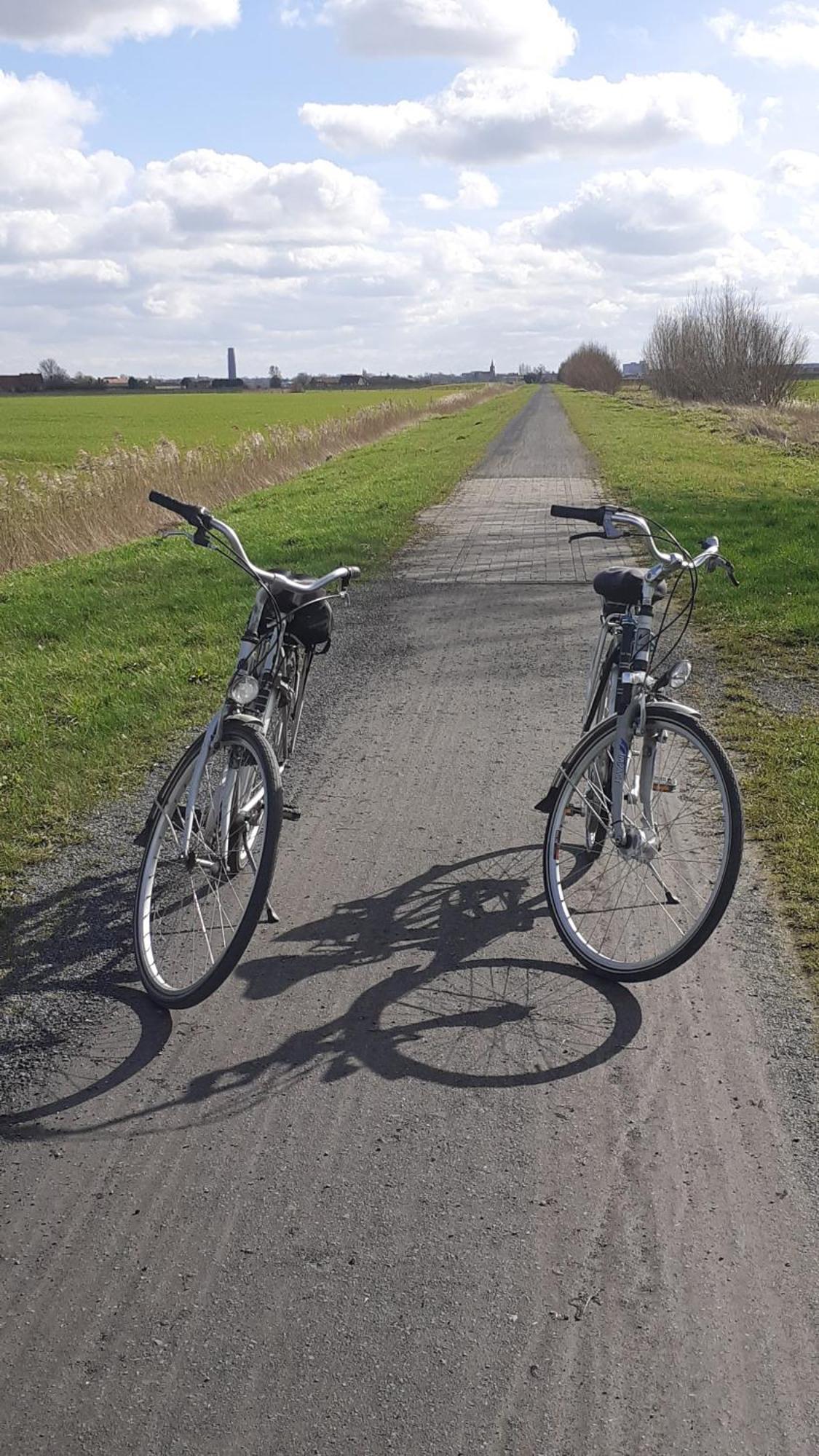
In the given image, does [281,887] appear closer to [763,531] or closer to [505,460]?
[763,531]

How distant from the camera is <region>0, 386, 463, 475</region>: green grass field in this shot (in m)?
39.6

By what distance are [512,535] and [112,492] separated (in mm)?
6194

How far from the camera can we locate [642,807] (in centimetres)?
425

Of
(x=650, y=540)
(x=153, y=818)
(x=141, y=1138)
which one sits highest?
(x=650, y=540)

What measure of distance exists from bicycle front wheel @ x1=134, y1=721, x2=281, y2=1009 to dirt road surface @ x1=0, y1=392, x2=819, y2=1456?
137mm

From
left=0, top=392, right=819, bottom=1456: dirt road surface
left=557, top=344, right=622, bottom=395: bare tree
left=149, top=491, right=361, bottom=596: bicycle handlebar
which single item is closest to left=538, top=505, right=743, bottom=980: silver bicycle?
left=0, top=392, right=819, bottom=1456: dirt road surface

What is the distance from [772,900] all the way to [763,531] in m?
10.7

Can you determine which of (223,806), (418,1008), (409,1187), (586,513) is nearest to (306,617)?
(223,806)

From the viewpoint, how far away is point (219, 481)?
22172 millimetres

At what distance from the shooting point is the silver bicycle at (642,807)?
4017mm

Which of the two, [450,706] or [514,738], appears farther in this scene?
[450,706]

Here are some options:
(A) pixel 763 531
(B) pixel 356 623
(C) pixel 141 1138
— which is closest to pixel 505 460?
(A) pixel 763 531

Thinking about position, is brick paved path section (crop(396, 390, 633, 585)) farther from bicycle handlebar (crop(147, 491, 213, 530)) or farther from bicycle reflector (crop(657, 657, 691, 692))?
bicycle handlebar (crop(147, 491, 213, 530))

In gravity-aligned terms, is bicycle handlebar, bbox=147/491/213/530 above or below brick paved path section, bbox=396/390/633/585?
above
